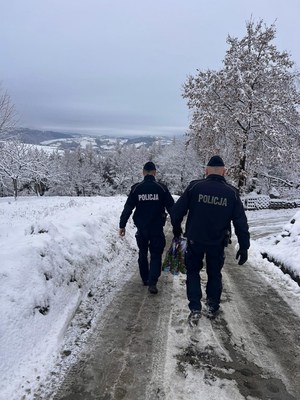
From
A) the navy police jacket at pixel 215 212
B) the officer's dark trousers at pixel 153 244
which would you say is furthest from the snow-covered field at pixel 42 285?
the navy police jacket at pixel 215 212

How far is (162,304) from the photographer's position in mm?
5398

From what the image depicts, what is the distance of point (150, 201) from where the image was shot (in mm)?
5949

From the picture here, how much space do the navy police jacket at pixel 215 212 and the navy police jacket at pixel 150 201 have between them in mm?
1187

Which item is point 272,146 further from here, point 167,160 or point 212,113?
point 167,160

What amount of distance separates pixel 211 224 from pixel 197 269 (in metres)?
0.77

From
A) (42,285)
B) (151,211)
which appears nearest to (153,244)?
(151,211)

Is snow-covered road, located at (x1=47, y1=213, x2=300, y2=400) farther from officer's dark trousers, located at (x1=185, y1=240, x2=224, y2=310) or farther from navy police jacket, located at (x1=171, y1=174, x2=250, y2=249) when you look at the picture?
navy police jacket, located at (x1=171, y1=174, x2=250, y2=249)

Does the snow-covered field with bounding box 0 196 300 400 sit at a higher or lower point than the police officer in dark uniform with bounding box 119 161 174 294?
lower

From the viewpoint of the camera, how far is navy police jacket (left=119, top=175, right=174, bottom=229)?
19.5 ft

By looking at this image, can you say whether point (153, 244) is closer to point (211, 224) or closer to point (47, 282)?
point (211, 224)

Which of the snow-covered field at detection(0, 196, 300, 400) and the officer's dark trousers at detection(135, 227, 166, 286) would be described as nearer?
the snow-covered field at detection(0, 196, 300, 400)

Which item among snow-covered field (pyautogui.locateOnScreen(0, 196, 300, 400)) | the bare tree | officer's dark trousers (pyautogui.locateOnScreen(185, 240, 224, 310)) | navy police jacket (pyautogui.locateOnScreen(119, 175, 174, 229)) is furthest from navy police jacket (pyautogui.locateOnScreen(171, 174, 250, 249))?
the bare tree

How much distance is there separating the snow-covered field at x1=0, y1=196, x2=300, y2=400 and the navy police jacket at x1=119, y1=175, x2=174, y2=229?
1372 millimetres

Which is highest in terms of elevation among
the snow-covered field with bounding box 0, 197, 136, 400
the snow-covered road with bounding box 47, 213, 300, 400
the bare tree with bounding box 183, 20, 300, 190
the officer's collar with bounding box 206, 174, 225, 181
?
the bare tree with bounding box 183, 20, 300, 190
